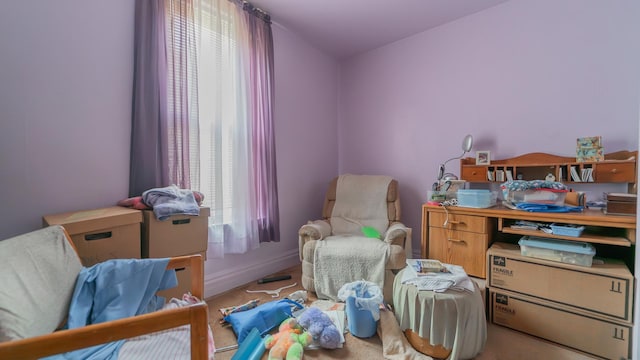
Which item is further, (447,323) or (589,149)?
(589,149)

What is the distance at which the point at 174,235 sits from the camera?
162cm

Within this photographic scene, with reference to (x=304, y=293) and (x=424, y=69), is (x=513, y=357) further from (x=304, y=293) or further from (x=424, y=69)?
(x=424, y=69)

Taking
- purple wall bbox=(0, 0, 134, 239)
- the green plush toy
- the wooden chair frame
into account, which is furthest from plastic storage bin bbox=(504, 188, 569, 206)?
purple wall bbox=(0, 0, 134, 239)

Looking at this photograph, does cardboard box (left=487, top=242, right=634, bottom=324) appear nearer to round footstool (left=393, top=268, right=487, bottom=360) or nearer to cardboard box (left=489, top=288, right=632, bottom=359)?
cardboard box (left=489, top=288, right=632, bottom=359)

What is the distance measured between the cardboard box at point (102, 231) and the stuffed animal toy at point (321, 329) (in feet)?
3.39

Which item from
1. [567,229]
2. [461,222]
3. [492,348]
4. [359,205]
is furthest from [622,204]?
[359,205]

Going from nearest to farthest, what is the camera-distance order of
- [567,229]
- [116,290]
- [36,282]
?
1. [36,282]
2. [116,290]
3. [567,229]

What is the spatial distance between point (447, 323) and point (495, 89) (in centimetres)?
203

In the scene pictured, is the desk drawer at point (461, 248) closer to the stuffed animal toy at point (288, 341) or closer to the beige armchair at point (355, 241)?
the beige armchair at point (355, 241)

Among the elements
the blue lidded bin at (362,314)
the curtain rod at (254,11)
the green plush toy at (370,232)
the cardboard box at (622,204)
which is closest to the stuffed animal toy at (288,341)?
the blue lidded bin at (362,314)

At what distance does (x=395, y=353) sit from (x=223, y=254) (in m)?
1.44

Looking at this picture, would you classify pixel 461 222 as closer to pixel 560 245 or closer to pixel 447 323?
pixel 560 245

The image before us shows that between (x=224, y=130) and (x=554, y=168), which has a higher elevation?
(x=224, y=130)

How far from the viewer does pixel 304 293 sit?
2068 millimetres
